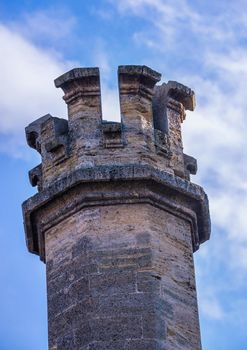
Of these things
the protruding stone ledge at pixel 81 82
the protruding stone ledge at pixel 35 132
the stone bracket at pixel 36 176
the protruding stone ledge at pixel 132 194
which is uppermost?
the protruding stone ledge at pixel 81 82

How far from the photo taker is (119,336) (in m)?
11.1

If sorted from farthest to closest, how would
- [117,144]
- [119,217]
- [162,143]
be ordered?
1. [162,143]
2. [117,144]
3. [119,217]

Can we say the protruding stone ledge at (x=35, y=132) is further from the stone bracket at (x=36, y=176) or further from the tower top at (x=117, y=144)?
the stone bracket at (x=36, y=176)

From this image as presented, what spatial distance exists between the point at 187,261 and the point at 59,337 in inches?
49.1

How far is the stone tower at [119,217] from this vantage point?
11328 millimetres

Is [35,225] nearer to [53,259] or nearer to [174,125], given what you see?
[53,259]

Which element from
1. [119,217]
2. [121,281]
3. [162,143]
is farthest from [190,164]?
[121,281]

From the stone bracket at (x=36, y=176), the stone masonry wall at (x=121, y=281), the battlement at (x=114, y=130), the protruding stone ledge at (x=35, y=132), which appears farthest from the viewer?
the protruding stone ledge at (x=35, y=132)

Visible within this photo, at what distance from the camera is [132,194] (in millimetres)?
11891

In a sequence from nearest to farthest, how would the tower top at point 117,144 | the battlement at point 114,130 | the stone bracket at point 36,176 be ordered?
1. the tower top at point 117,144
2. the battlement at point 114,130
3. the stone bracket at point 36,176

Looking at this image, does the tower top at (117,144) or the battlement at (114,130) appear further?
the battlement at (114,130)

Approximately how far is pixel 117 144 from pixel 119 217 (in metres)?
0.66

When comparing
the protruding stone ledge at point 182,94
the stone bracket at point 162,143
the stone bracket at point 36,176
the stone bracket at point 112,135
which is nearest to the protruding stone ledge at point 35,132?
the stone bracket at point 36,176

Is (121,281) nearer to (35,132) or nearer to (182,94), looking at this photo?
(35,132)
